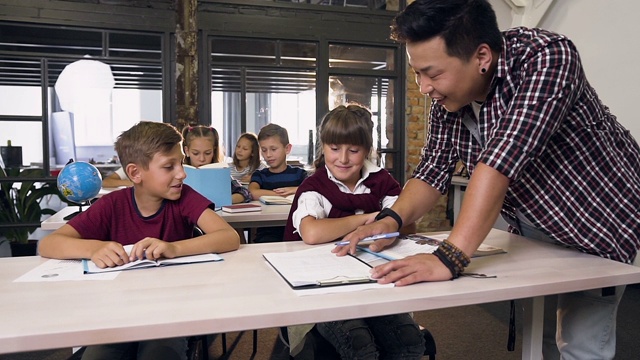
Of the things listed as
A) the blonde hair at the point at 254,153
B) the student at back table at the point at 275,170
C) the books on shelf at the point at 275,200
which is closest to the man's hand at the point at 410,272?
the books on shelf at the point at 275,200

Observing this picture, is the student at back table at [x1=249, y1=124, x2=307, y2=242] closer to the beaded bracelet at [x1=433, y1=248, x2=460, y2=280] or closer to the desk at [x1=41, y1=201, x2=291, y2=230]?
the desk at [x1=41, y1=201, x2=291, y2=230]

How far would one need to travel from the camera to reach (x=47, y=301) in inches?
37.4

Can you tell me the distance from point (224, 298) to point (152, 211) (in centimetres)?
73

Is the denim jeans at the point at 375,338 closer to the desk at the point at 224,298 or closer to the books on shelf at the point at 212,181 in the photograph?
the desk at the point at 224,298

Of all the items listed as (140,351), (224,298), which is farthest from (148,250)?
(224,298)

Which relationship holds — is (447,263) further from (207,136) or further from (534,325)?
(207,136)

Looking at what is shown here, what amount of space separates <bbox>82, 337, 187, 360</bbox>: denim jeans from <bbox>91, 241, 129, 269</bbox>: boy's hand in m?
0.21

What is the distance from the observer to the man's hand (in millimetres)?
1074

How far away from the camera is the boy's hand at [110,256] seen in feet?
3.94

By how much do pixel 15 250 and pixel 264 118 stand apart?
2.50 meters

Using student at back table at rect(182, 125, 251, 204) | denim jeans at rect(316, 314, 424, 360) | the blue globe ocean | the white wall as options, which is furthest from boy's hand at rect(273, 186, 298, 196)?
the white wall

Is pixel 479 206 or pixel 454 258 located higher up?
pixel 479 206

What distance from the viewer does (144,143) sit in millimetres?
1616

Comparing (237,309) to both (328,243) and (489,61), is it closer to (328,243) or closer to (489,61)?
(328,243)
